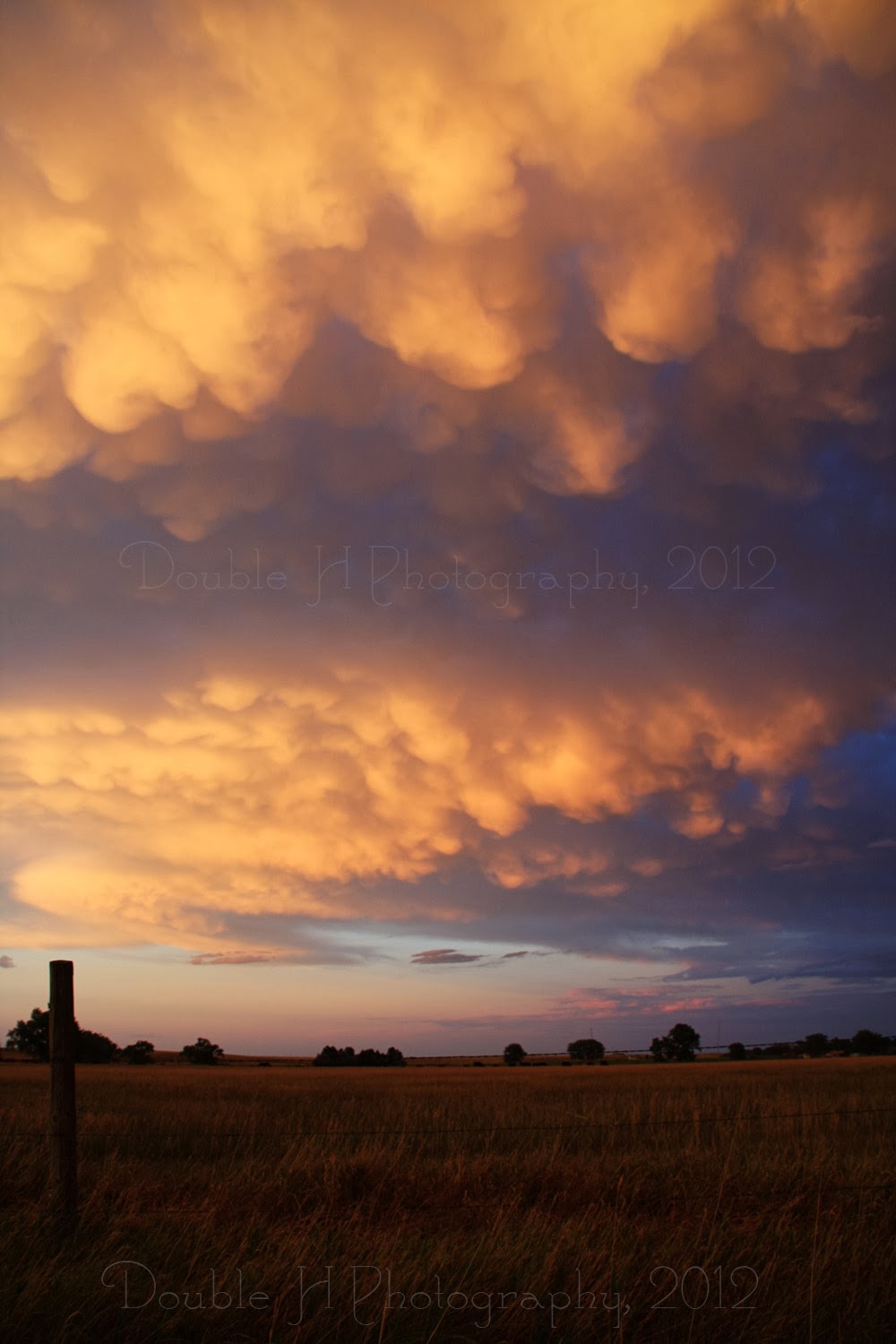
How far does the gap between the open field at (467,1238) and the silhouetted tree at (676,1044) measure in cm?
13452

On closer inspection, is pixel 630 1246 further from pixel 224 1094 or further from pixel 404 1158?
pixel 224 1094

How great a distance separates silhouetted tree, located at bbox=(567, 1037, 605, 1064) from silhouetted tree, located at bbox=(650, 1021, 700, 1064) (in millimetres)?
9143

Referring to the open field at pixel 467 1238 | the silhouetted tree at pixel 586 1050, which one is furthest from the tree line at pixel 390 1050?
the open field at pixel 467 1238

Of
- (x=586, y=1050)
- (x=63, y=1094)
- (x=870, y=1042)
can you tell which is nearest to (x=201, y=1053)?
(x=586, y=1050)

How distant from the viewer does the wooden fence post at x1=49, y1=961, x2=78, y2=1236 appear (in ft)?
25.0

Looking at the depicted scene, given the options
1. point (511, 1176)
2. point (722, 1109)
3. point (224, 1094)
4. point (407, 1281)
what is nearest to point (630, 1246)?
point (407, 1281)

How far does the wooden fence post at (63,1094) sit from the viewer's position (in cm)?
761

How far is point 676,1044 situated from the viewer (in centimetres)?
A: 14212

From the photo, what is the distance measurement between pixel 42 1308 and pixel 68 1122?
7.62ft

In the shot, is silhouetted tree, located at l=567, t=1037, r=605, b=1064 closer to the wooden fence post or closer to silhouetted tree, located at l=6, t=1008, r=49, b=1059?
silhouetted tree, located at l=6, t=1008, r=49, b=1059

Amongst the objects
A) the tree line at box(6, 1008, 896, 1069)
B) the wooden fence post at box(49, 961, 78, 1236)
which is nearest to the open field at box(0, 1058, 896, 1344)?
the wooden fence post at box(49, 961, 78, 1236)

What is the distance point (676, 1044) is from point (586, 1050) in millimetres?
15606

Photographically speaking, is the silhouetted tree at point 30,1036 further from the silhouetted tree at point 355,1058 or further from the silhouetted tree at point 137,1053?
the silhouetted tree at point 355,1058

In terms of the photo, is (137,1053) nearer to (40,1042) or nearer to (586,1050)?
(40,1042)
